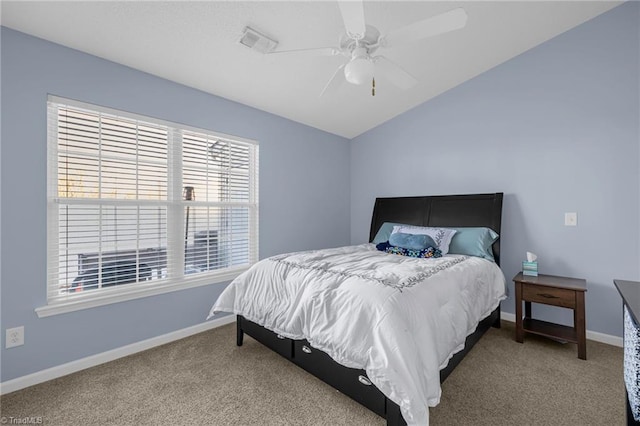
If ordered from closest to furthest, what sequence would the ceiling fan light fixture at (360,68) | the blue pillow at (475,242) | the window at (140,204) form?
the ceiling fan light fixture at (360,68) < the window at (140,204) < the blue pillow at (475,242)

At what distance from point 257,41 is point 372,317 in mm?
2204

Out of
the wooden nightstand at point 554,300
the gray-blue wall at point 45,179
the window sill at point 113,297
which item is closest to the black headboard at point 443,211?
the wooden nightstand at point 554,300

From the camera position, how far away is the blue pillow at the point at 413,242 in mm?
2749

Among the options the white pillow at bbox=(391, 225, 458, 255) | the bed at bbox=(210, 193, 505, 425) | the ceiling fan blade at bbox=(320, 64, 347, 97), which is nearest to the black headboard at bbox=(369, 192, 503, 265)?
the white pillow at bbox=(391, 225, 458, 255)

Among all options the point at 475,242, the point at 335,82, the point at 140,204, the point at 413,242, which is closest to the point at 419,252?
the point at 413,242

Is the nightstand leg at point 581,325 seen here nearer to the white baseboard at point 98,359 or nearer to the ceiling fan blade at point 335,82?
the ceiling fan blade at point 335,82

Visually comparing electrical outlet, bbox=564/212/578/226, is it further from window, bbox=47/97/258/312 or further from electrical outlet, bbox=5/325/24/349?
electrical outlet, bbox=5/325/24/349

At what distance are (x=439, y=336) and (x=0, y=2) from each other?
3.33 m

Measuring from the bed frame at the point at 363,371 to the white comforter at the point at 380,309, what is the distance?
0.47 ft

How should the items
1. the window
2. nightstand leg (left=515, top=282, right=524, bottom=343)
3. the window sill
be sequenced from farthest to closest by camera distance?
nightstand leg (left=515, top=282, right=524, bottom=343)
the window
the window sill

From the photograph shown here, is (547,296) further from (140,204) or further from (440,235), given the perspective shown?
(140,204)

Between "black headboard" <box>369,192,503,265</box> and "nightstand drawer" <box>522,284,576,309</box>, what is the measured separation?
508 millimetres

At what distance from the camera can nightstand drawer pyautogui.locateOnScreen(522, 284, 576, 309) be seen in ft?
7.64

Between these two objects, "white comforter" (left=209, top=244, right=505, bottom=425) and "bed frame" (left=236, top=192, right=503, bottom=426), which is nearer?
"white comforter" (left=209, top=244, right=505, bottom=425)
